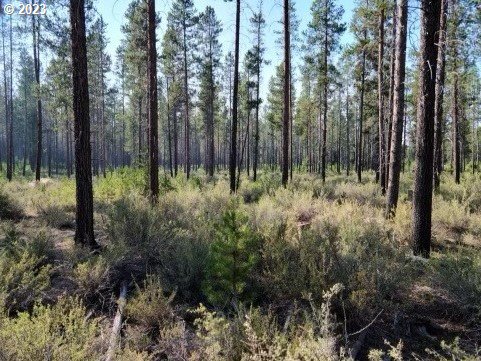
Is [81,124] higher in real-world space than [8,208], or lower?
higher

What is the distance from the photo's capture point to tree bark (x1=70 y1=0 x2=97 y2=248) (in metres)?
6.57

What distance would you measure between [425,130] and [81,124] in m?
6.39

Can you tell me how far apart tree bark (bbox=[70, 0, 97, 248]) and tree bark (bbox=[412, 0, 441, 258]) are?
245 inches

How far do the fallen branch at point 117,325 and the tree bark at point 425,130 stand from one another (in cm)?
521

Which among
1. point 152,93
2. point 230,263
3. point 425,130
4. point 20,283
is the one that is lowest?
point 20,283

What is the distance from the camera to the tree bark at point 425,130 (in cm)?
623

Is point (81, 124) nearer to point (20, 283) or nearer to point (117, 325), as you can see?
point (20, 283)

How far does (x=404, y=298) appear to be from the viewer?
16.1 feet

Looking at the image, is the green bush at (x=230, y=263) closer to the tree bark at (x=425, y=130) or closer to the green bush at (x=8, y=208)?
the tree bark at (x=425, y=130)

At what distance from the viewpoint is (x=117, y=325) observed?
13.5 feet

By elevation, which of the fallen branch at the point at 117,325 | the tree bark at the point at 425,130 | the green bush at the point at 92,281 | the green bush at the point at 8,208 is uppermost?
the tree bark at the point at 425,130

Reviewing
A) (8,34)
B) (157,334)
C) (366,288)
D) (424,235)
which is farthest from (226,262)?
(8,34)

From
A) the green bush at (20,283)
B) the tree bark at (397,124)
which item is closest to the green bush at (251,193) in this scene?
the tree bark at (397,124)

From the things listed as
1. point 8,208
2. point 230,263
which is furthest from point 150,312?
point 8,208
